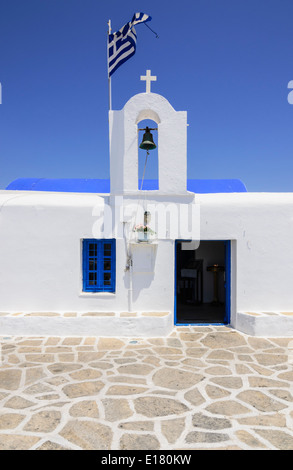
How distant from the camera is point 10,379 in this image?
→ 5.24m

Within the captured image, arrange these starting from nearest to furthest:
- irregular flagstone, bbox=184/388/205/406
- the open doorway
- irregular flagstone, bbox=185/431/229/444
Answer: irregular flagstone, bbox=185/431/229/444 → irregular flagstone, bbox=184/388/205/406 → the open doorway

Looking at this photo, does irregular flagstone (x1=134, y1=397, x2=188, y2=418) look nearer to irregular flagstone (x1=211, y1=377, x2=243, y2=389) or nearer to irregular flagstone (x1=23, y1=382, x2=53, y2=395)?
irregular flagstone (x1=211, y1=377, x2=243, y2=389)

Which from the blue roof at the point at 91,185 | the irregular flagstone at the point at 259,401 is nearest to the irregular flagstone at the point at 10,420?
the irregular flagstone at the point at 259,401

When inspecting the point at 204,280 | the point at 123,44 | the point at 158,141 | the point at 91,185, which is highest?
the point at 123,44

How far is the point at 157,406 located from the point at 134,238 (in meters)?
4.37

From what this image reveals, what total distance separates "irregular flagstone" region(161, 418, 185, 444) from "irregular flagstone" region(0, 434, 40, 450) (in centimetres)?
156

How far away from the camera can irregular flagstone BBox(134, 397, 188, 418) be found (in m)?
4.22

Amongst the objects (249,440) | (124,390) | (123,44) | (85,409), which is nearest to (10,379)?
(85,409)

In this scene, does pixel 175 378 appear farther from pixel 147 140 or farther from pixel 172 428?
pixel 147 140

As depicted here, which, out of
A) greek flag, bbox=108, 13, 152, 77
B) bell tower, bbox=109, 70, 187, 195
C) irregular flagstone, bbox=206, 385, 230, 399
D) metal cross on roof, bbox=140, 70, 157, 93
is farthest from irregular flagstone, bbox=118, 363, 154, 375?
greek flag, bbox=108, 13, 152, 77

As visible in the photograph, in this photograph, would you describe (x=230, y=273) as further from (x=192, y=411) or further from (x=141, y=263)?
(x=192, y=411)

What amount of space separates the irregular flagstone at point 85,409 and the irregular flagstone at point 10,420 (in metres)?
0.67
